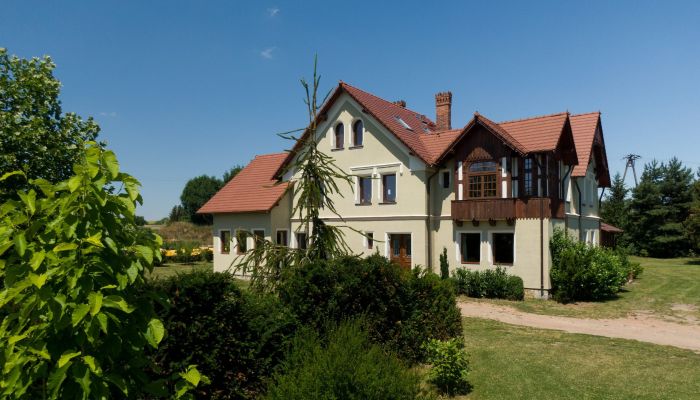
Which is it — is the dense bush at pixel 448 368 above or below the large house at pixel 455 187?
below

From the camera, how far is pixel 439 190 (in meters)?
23.2

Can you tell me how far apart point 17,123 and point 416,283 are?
12.7 m

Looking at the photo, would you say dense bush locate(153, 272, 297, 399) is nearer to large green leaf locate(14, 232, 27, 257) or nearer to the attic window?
large green leaf locate(14, 232, 27, 257)

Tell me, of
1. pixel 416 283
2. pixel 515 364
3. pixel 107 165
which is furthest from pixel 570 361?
pixel 107 165

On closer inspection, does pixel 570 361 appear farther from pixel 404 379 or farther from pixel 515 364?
pixel 404 379

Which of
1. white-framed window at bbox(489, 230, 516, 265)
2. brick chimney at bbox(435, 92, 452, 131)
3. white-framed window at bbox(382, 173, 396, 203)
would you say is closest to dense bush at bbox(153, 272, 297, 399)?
white-framed window at bbox(489, 230, 516, 265)

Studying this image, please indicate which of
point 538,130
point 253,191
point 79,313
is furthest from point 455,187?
point 79,313

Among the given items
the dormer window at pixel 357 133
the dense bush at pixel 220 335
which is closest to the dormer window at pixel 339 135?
the dormer window at pixel 357 133

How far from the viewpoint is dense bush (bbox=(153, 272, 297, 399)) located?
5570 mm

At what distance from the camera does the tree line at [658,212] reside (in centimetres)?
4466

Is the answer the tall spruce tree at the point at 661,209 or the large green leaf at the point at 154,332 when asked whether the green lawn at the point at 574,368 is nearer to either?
the large green leaf at the point at 154,332

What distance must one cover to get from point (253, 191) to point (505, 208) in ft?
52.0

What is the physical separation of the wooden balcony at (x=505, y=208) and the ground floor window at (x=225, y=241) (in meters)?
14.9

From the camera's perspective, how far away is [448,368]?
25.6 ft
